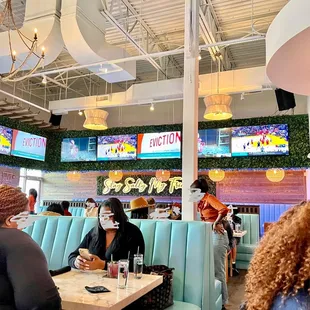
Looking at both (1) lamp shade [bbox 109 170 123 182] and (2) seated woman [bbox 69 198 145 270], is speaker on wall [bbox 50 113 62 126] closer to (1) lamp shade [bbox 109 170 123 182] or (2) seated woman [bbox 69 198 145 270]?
(1) lamp shade [bbox 109 170 123 182]

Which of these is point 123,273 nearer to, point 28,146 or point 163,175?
point 163,175

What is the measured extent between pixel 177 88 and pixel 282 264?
24.7 feet

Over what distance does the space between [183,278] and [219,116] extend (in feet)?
15.8

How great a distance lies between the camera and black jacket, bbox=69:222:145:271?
2.81 metres

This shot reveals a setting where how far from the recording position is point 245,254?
7254 millimetres

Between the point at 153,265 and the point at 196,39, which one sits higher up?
the point at 196,39

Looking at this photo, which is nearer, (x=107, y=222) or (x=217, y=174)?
(x=107, y=222)

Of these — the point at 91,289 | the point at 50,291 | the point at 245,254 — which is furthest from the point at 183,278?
the point at 245,254

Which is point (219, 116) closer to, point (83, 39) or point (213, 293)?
point (83, 39)

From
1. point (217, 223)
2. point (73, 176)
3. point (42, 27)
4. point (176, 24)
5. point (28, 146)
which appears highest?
point (176, 24)

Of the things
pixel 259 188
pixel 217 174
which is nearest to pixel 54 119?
pixel 217 174

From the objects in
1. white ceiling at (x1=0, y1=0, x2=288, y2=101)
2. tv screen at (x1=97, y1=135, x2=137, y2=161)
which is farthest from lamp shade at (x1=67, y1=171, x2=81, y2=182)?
white ceiling at (x1=0, y1=0, x2=288, y2=101)

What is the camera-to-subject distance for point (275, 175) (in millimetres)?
9469

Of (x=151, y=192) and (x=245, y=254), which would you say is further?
(x=151, y=192)
